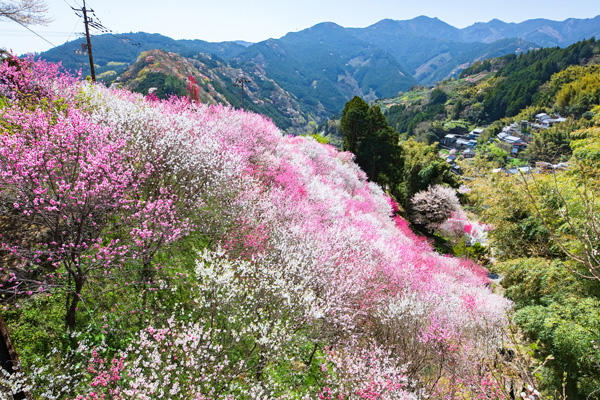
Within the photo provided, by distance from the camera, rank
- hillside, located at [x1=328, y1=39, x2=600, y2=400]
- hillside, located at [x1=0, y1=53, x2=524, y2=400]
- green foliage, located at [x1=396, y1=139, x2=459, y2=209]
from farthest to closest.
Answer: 1. green foliage, located at [x1=396, y1=139, x2=459, y2=209]
2. hillside, located at [x1=328, y1=39, x2=600, y2=400]
3. hillside, located at [x1=0, y1=53, x2=524, y2=400]

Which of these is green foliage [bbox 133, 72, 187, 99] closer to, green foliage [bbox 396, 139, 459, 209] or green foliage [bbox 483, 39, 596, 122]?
green foliage [bbox 396, 139, 459, 209]

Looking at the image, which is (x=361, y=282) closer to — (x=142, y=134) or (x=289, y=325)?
(x=289, y=325)

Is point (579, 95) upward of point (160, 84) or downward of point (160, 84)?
upward

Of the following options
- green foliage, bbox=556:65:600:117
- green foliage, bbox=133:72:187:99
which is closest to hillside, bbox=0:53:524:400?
green foliage, bbox=133:72:187:99

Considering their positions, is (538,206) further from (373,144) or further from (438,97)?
(438,97)

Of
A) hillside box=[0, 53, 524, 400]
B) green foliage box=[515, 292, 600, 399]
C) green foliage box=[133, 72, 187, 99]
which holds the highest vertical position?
green foliage box=[133, 72, 187, 99]

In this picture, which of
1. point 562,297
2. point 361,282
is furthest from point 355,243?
point 562,297

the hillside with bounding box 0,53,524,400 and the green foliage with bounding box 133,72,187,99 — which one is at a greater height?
the green foliage with bounding box 133,72,187,99

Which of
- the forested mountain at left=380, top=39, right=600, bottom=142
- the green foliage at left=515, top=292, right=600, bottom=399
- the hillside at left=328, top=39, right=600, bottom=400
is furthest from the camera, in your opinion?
the forested mountain at left=380, top=39, right=600, bottom=142

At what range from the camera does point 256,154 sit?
1686 cm

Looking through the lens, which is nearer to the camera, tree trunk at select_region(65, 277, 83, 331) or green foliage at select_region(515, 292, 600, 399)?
tree trunk at select_region(65, 277, 83, 331)

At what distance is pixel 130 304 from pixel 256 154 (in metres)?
11.6

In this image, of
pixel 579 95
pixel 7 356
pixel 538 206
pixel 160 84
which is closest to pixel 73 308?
pixel 7 356

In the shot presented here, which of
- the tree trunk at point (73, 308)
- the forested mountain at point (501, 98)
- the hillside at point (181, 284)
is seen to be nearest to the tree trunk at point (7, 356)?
the hillside at point (181, 284)
